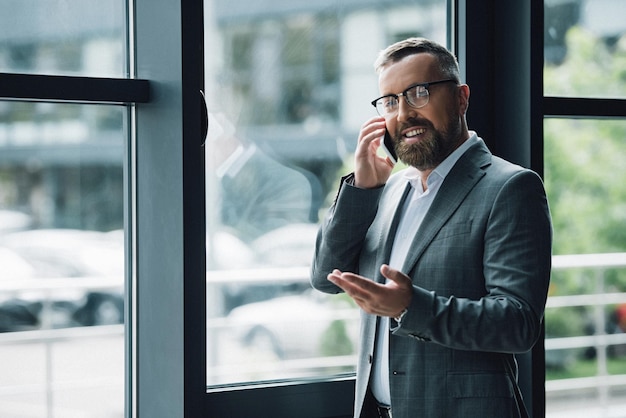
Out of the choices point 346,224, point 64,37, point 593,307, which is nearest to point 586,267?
point 593,307

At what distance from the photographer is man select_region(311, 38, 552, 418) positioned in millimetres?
1772

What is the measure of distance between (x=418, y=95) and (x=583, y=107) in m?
0.97

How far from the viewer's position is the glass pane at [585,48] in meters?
2.75

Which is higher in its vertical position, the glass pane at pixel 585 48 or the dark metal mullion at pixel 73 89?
the glass pane at pixel 585 48

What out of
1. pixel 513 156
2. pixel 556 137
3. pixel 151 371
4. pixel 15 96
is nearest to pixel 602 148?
pixel 556 137

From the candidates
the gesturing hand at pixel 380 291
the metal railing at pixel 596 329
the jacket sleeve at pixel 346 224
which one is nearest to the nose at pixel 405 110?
the jacket sleeve at pixel 346 224

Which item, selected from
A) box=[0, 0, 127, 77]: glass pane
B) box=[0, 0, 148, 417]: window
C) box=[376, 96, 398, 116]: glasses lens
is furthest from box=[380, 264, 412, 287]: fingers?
box=[0, 0, 127, 77]: glass pane

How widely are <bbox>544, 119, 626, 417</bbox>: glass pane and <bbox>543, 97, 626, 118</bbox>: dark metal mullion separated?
3.1 inches

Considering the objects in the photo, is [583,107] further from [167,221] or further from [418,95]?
[167,221]

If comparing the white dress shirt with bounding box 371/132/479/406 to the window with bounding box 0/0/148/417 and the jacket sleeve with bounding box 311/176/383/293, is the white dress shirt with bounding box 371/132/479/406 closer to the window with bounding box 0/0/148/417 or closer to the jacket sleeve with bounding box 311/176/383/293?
the jacket sleeve with bounding box 311/176/383/293

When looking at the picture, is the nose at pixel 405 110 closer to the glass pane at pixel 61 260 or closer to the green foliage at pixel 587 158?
the glass pane at pixel 61 260

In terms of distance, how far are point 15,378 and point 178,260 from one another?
0.55 meters

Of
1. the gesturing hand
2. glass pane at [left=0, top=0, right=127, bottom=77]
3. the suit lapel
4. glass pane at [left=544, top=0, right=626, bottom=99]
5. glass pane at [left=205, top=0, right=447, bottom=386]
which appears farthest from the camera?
glass pane at [left=544, top=0, right=626, bottom=99]

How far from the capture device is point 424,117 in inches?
79.0
